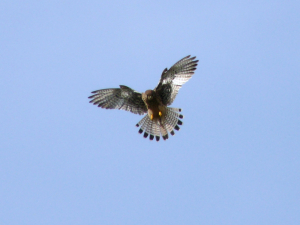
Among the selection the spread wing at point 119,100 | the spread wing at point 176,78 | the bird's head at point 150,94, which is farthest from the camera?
the spread wing at point 119,100

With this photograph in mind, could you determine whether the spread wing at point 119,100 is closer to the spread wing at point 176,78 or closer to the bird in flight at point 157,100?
the bird in flight at point 157,100

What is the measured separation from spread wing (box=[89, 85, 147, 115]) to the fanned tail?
1.40 feet

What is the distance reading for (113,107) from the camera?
63.5 feet

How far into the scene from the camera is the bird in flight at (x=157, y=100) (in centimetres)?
1834

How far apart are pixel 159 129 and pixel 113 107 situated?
5.85ft

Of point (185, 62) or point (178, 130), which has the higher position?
point (185, 62)

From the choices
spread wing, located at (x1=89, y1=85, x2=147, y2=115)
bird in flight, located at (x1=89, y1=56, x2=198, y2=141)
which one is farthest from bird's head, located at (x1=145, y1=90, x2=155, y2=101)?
spread wing, located at (x1=89, y1=85, x2=147, y2=115)

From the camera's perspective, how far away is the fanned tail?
19016mm

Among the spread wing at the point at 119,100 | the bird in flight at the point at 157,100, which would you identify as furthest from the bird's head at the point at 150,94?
the spread wing at the point at 119,100

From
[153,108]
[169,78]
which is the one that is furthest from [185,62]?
[153,108]

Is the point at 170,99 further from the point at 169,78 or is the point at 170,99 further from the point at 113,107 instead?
the point at 113,107

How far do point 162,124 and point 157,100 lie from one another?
1.24 m

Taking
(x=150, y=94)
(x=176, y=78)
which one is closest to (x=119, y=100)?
(x=150, y=94)

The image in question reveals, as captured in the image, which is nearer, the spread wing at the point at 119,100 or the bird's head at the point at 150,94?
the bird's head at the point at 150,94
